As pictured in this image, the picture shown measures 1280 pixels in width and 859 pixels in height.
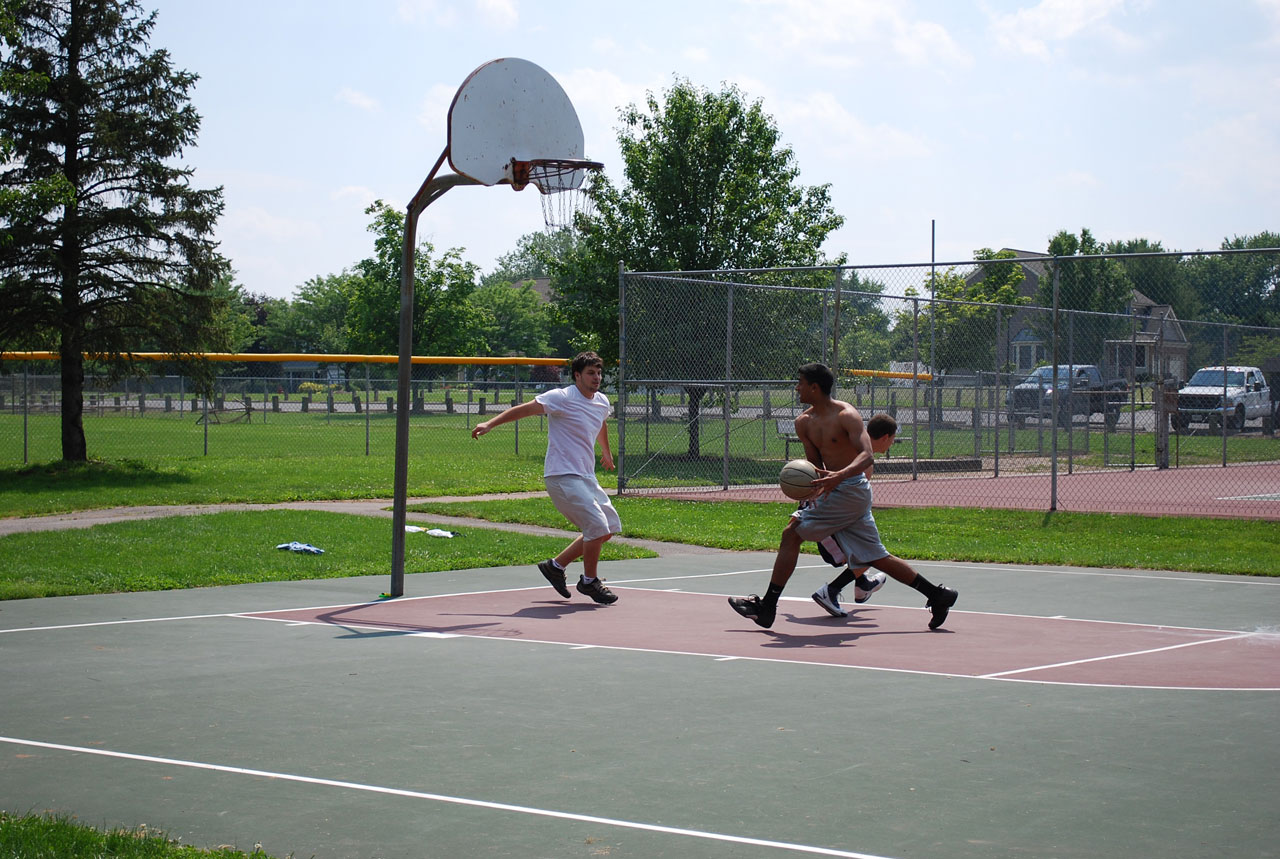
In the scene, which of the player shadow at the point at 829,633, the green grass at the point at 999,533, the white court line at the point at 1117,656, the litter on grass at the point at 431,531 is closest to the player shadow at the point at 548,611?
the player shadow at the point at 829,633

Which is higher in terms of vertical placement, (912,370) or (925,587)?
(912,370)

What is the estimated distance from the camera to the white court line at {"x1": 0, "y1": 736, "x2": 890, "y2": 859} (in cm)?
441

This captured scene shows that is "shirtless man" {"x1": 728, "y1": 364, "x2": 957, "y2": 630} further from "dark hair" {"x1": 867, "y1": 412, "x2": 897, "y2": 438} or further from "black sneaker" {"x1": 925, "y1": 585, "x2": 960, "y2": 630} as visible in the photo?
"dark hair" {"x1": 867, "y1": 412, "x2": 897, "y2": 438}

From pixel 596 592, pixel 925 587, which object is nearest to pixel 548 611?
pixel 596 592

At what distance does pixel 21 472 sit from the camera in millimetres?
21578

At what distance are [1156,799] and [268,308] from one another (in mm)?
85607

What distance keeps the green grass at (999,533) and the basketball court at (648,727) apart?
3.18m

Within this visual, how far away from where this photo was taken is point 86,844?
4316 mm

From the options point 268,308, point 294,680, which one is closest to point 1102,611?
point 294,680

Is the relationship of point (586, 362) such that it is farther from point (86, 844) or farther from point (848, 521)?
point (86, 844)

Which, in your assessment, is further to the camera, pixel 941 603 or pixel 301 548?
pixel 301 548

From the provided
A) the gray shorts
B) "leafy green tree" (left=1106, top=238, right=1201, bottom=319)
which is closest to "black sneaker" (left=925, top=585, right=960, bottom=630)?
the gray shorts

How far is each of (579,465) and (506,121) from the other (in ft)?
9.97

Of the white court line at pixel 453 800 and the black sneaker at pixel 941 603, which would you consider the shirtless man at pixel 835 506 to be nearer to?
the black sneaker at pixel 941 603
